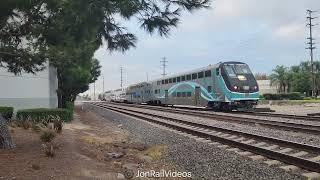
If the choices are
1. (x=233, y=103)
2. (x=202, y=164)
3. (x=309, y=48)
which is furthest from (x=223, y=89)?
(x=309, y=48)

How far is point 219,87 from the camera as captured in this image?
3500cm

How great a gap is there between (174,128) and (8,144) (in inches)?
426

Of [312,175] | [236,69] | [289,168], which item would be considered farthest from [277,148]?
[236,69]

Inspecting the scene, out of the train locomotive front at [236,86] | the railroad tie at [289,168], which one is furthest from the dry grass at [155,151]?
the train locomotive front at [236,86]

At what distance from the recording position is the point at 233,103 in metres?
34.3

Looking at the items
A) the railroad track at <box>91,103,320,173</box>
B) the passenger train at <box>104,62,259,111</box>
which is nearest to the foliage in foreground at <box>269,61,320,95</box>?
the passenger train at <box>104,62,259,111</box>

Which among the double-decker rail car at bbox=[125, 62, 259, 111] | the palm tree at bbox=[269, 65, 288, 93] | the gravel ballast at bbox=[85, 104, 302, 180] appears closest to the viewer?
the gravel ballast at bbox=[85, 104, 302, 180]

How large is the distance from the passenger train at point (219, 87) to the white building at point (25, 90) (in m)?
11.7

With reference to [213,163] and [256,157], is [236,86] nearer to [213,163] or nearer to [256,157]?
[256,157]

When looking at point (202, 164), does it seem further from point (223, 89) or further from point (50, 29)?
point (223, 89)

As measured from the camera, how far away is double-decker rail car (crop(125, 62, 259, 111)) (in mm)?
34219

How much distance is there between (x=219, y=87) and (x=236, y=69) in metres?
1.71

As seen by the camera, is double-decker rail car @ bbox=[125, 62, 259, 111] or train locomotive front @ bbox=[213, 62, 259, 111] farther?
double-decker rail car @ bbox=[125, 62, 259, 111]

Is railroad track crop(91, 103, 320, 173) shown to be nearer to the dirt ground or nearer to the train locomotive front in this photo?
the dirt ground
